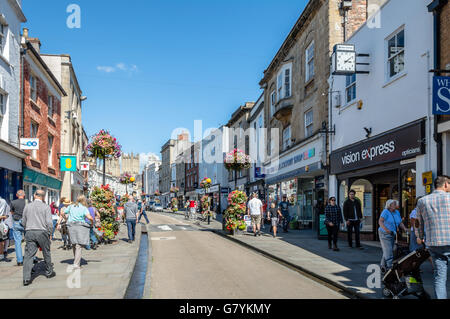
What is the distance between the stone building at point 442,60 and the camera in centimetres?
1053

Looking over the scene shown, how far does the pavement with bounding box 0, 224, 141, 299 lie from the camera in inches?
277

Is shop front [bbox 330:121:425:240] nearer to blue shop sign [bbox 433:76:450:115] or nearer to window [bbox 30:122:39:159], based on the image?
blue shop sign [bbox 433:76:450:115]

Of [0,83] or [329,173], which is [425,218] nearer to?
[329,173]

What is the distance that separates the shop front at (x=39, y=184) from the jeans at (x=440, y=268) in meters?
15.9

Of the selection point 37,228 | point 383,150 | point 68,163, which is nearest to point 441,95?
point 383,150

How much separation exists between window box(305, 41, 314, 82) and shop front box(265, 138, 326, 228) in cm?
355

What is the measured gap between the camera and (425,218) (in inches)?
237

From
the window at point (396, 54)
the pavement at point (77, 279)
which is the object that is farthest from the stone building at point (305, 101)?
the pavement at point (77, 279)

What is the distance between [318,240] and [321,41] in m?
9.20

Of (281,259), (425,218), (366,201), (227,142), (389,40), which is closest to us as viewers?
(425,218)

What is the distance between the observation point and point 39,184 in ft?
66.8

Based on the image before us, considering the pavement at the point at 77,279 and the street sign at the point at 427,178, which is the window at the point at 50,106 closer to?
the pavement at the point at 77,279

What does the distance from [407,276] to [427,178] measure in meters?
5.59
